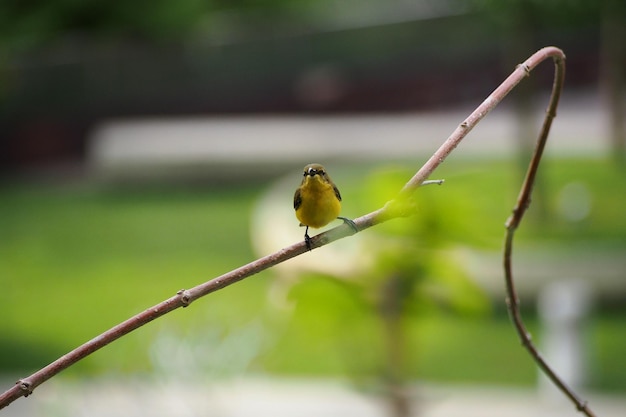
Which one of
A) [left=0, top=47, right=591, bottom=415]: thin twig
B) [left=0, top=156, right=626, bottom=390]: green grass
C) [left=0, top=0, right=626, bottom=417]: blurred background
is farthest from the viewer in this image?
[left=0, top=156, right=626, bottom=390]: green grass

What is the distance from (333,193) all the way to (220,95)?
725cm

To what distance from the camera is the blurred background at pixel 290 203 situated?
97.4 inches

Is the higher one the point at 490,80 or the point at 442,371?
the point at 490,80

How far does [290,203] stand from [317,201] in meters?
5.28

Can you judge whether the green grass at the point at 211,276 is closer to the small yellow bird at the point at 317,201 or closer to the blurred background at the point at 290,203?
the blurred background at the point at 290,203

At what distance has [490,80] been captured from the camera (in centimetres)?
723

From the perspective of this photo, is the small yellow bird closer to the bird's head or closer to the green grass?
the bird's head

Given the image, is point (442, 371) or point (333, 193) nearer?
point (333, 193)

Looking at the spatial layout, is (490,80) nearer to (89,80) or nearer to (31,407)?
(89,80)

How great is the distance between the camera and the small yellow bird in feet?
2.04

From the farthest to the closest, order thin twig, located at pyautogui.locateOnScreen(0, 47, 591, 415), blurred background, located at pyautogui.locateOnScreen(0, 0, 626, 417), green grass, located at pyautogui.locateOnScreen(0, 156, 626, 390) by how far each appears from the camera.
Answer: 1. green grass, located at pyautogui.locateOnScreen(0, 156, 626, 390)
2. blurred background, located at pyautogui.locateOnScreen(0, 0, 626, 417)
3. thin twig, located at pyautogui.locateOnScreen(0, 47, 591, 415)

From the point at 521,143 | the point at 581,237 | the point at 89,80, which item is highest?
the point at 89,80

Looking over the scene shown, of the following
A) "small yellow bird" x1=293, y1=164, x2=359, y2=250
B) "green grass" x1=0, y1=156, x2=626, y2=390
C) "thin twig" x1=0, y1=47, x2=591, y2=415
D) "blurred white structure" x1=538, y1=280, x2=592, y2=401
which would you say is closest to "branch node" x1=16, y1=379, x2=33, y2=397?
"thin twig" x1=0, y1=47, x2=591, y2=415

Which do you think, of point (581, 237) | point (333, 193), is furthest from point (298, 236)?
point (333, 193)
